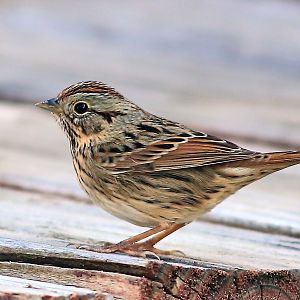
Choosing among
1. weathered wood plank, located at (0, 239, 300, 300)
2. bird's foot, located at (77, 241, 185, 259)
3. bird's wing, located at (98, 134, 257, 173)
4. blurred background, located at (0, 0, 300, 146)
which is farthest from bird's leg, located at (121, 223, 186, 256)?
blurred background, located at (0, 0, 300, 146)

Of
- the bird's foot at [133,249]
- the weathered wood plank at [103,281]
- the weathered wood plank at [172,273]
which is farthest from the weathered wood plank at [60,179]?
the weathered wood plank at [103,281]

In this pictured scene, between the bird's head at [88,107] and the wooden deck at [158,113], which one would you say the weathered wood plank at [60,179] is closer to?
the wooden deck at [158,113]

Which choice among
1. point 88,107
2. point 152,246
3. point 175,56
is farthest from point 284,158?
point 175,56

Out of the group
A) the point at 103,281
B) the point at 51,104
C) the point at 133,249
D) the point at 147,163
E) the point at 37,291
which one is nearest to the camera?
the point at 37,291

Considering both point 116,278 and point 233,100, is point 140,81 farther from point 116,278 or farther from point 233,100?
point 116,278

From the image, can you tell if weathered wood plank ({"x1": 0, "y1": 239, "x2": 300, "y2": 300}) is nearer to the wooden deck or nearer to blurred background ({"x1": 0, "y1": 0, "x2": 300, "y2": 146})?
the wooden deck

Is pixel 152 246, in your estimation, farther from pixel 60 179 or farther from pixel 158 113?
pixel 158 113

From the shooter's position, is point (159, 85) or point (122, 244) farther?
point (159, 85)

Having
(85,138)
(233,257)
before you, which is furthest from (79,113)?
(233,257)
